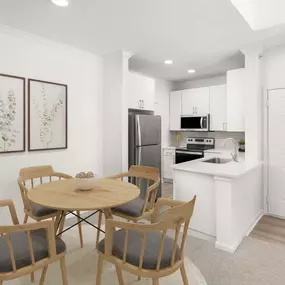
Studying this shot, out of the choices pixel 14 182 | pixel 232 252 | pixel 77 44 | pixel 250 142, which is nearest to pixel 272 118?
pixel 250 142

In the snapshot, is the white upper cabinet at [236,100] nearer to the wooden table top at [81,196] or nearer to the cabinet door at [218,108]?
the cabinet door at [218,108]

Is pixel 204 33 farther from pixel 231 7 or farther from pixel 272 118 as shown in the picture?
pixel 272 118

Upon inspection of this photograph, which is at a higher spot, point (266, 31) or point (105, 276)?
point (266, 31)

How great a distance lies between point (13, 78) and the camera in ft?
8.75

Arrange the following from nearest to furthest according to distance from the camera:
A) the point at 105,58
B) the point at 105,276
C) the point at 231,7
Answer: the point at 105,276 → the point at 231,7 → the point at 105,58

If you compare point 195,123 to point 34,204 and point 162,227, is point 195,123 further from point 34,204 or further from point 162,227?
point 162,227

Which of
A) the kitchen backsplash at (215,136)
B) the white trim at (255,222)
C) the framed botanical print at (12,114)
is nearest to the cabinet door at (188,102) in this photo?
the kitchen backsplash at (215,136)

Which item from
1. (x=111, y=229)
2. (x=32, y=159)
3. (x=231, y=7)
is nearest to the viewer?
(x=111, y=229)

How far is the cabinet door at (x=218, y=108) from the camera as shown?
4734mm

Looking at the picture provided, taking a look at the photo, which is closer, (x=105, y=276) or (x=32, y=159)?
(x=105, y=276)

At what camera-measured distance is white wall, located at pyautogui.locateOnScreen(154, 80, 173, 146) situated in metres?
5.36

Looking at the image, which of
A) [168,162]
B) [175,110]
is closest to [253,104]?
[175,110]

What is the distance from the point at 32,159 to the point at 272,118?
3.34m

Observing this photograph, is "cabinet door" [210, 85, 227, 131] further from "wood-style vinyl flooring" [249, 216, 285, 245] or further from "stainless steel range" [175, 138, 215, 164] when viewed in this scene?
"wood-style vinyl flooring" [249, 216, 285, 245]
